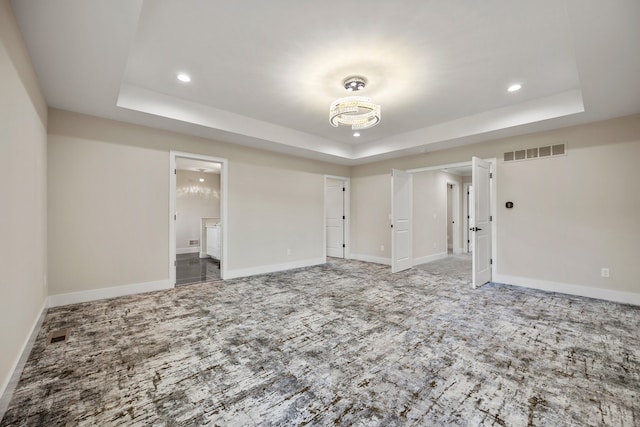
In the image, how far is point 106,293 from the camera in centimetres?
381

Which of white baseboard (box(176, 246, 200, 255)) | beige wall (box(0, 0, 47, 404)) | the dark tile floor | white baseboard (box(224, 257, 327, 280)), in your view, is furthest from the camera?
white baseboard (box(176, 246, 200, 255))

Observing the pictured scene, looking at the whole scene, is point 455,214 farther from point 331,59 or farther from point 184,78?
point 184,78

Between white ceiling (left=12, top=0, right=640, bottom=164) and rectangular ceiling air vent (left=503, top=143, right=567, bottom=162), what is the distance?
368mm

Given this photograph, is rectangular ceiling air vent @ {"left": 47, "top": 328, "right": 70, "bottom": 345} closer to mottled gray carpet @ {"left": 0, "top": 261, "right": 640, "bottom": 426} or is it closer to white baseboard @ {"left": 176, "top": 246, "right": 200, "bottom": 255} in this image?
mottled gray carpet @ {"left": 0, "top": 261, "right": 640, "bottom": 426}

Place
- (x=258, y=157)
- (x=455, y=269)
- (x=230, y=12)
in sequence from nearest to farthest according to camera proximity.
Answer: (x=230, y=12)
(x=258, y=157)
(x=455, y=269)

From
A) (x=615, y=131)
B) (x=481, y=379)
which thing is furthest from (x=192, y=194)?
(x=615, y=131)

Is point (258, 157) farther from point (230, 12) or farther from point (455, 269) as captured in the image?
point (455, 269)

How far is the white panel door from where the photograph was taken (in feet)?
24.6

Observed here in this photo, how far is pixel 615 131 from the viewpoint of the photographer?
3797mm

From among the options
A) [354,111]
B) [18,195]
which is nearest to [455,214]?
[354,111]

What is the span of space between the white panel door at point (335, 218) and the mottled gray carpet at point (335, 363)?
368cm

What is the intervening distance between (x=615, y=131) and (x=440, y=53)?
10.5 feet

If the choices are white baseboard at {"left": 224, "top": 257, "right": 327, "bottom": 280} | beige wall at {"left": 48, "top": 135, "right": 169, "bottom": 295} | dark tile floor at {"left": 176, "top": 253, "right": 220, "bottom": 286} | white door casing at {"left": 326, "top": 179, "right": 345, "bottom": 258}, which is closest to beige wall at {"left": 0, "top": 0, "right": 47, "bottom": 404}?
beige wall at {"left": 48, "top": 135, "right": 169, "bottom": 295}

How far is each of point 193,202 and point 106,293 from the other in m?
5.06
